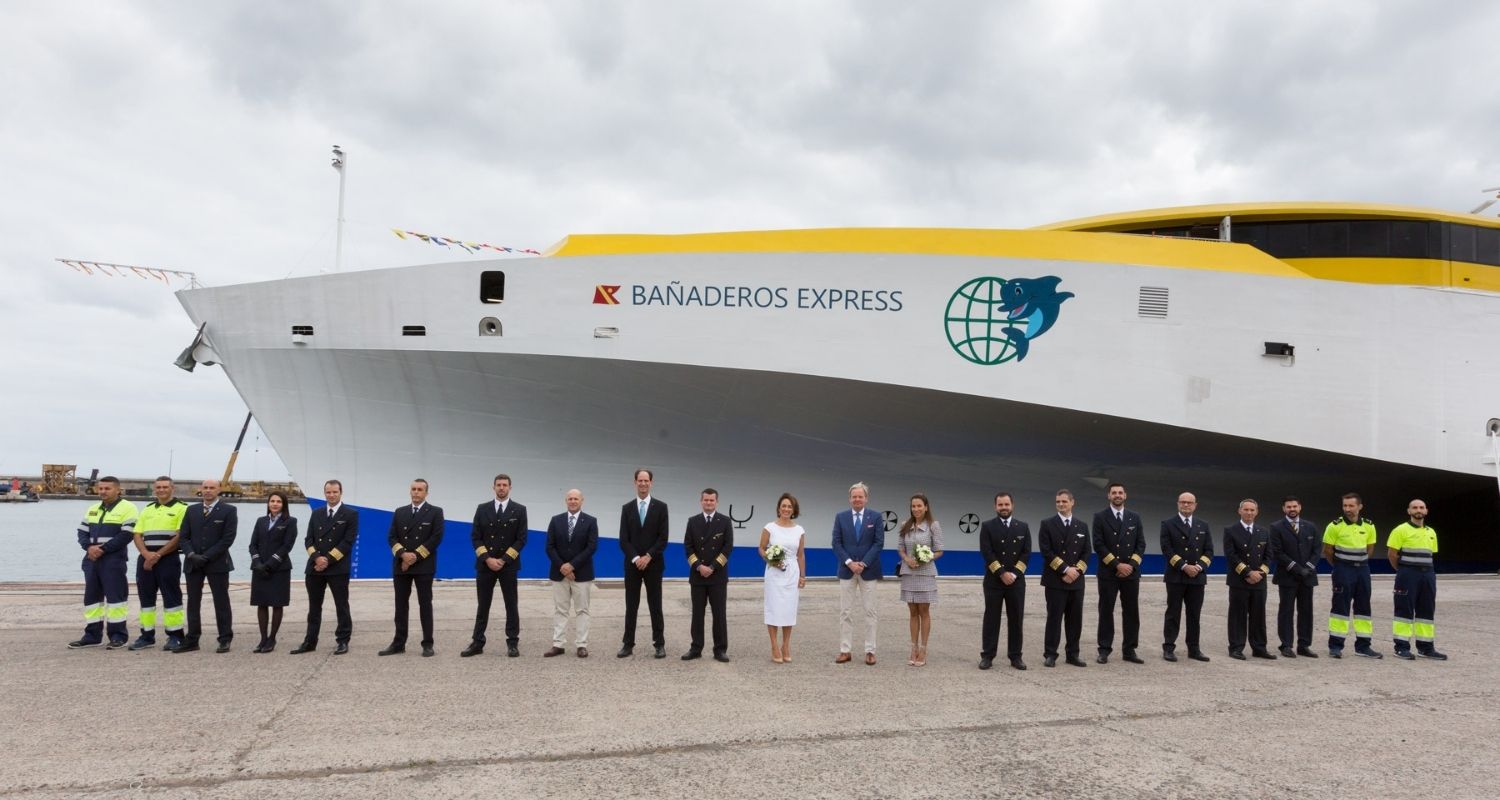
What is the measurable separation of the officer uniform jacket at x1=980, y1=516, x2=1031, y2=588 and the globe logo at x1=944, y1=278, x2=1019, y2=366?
4.10 meters

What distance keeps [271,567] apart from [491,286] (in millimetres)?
4300

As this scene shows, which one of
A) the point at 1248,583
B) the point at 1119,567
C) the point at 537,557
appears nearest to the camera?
the point at 1119,567

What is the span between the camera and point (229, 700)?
4.65 m

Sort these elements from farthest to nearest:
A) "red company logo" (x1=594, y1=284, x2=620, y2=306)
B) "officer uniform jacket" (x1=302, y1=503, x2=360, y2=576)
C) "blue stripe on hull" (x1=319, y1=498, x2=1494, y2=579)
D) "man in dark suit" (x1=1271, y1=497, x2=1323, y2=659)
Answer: "blue stripe on hull" (x1=319, y1=498, x2=1494, y2=579) → "red company logo" (x1=594, y1=284, x2=620, y2=306) → "man in dark suit" (x1=1271, y1=497, x2=1323, y2=659) → "officer uniform jacket" (x1=302, y1=503, x2=360, y2=576)

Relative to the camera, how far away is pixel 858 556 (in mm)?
6266

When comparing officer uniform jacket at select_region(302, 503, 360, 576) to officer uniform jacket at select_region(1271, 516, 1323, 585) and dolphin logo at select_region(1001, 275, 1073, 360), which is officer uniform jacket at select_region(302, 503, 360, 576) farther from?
dolphin logo at select_region(1001, 275, 1073, 360)

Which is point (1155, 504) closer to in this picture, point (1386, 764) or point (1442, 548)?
point (1442, 548)

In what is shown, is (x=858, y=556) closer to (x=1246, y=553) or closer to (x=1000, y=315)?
(x=1246, y=553)

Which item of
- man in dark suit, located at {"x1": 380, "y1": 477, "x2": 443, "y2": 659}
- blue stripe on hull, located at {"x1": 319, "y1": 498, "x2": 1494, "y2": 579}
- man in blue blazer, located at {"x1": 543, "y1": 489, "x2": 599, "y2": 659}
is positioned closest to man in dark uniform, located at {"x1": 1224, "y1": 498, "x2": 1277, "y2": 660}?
blue stripe on hull, located at {"x1": 319, "y1": 498, "x2": 1494, "y2": 579}

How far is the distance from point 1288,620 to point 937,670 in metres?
2.92

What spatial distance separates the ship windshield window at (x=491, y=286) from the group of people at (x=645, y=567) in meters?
3.65

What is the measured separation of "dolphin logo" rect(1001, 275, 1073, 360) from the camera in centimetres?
1009

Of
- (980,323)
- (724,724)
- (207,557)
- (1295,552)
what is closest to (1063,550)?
(1295,552)

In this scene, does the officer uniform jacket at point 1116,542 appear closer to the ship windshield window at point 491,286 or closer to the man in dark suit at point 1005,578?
the man in dark suit at point 1005,578
